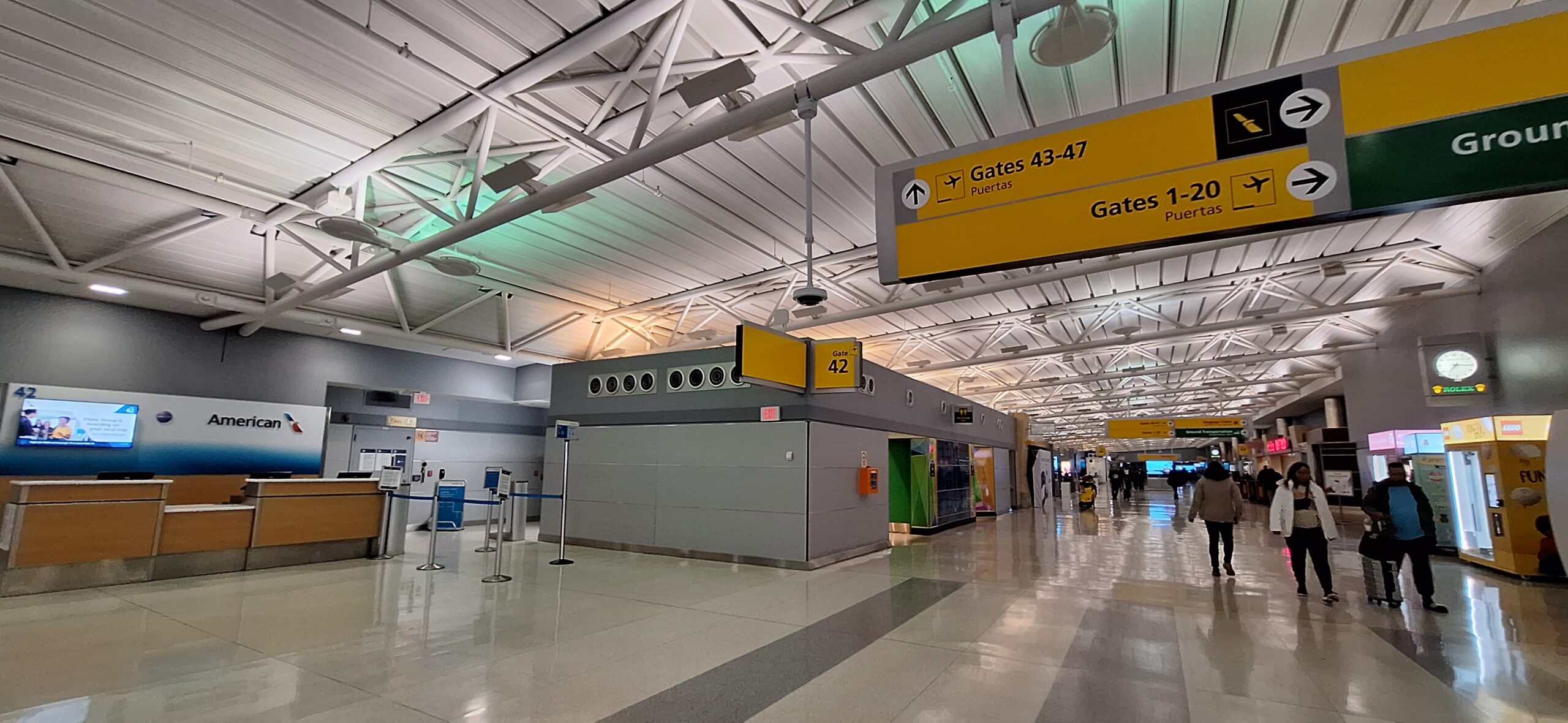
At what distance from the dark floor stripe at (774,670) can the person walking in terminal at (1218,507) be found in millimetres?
4327

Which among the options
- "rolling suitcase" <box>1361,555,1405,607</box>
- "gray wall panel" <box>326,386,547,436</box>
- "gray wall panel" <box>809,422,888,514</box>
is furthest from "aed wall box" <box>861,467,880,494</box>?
"gray wall panel" <box>326,386,547,436</box>

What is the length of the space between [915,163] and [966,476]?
43.6 ft

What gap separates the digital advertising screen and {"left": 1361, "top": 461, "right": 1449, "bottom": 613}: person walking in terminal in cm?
1632

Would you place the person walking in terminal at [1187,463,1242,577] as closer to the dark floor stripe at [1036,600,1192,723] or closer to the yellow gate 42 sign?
the dark floor stripe at [1036,600,1192,723]

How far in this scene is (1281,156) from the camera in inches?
103

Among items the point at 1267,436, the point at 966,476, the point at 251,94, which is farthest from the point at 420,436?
the point at 1267,436

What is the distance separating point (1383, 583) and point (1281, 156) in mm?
6416

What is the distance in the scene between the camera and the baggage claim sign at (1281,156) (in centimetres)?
234

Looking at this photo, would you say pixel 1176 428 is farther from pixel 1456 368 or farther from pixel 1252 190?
pixel 1252 190

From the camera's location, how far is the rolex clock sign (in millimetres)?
9586

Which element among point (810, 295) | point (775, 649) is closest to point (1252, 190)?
point (810, 295)

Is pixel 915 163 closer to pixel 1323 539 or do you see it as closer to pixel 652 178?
pixel 652 178

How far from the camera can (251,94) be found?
554 cm

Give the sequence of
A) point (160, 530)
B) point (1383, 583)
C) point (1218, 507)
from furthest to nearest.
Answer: point (1218, 507)
point (160, 530)
point (1383, 583)
